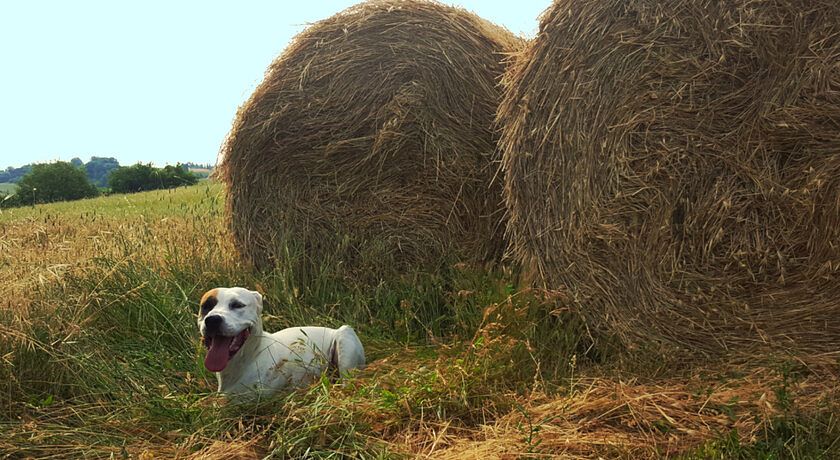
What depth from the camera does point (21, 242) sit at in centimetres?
677

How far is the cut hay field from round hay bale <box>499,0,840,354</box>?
244 millimetres

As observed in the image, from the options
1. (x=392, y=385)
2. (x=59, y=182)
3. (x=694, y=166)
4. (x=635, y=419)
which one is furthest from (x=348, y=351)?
(x=59, y=182)

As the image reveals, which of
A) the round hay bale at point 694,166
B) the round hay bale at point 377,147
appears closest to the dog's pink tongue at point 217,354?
the round hay bale at point 377,147

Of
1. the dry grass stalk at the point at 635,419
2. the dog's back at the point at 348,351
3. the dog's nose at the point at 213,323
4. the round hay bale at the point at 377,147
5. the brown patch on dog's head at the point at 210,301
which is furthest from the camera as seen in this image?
the round hay bale at the point at 377,147

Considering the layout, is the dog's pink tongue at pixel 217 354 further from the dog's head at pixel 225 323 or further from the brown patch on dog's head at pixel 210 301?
the brown patch on dog's head at pixel 210 301

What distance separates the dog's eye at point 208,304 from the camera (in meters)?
3.15

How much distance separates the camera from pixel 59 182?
103 ft

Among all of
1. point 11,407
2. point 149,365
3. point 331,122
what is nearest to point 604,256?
point 331,122

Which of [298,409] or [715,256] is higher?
[715,256]

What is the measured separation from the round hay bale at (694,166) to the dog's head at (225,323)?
1734 millimetres

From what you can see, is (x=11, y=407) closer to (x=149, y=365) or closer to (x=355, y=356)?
(x=149, y=365)

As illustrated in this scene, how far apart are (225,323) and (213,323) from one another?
0.05m

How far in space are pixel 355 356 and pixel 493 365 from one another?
27.2 inches

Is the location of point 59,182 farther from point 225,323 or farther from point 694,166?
point 694,166
